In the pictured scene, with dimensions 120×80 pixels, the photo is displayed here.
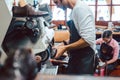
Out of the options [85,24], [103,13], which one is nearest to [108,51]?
[85,24]

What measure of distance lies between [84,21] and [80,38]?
12 cm

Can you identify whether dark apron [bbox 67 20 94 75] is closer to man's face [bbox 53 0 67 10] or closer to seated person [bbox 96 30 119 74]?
man's face [bbox 53 0 67 10]

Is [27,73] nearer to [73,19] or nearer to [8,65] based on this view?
[8,65]

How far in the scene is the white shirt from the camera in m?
1.42

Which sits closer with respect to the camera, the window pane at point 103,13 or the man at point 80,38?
the man at point 80,38

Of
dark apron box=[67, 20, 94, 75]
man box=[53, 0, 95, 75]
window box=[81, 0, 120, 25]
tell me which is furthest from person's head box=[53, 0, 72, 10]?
window box=[81, 0, 120, 25]

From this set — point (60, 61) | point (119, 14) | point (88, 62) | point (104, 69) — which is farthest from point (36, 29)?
point (119, 14)

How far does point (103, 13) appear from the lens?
495cm

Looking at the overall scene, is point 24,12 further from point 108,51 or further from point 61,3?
point 108,51

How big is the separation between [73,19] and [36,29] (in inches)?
15.1

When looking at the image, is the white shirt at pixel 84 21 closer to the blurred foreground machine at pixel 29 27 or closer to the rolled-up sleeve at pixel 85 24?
the rolled-up sleeve at pixel 85 24

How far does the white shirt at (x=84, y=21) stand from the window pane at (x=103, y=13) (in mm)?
3539

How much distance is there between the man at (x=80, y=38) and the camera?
1.42 m

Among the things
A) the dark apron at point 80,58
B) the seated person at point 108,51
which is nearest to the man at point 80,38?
the dark apron at point 80,58
